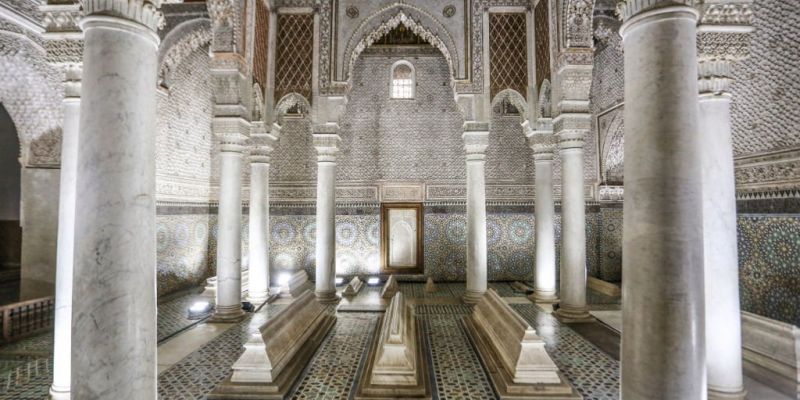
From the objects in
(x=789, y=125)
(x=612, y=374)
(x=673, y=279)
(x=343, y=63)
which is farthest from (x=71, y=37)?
(x=789, y=125)

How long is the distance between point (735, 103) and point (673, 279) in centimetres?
499

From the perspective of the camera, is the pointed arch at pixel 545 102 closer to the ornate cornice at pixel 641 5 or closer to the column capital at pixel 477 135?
the column capital at pixel 477 135

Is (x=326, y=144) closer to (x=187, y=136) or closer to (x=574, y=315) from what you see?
(x=187, y=136)

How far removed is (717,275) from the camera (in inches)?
110

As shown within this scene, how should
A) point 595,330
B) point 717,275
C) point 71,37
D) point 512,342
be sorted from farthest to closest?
point 595,330 → point 512,342 → point 71,37 → point 717,275

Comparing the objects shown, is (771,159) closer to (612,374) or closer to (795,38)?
(795,38)

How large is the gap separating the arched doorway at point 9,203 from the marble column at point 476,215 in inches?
363

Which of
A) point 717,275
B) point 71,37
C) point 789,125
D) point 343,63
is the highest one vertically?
point 343,63

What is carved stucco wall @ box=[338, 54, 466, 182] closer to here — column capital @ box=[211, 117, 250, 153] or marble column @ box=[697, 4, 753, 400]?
column capital @ box=[211, 117, 250, 153]

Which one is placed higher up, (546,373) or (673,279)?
(673,279)

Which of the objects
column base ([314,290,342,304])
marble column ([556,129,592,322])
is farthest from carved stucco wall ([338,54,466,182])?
marble column ([556,129,592,322])

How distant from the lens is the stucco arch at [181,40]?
21.8ft

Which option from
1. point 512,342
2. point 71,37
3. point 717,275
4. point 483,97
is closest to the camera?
point 717,275

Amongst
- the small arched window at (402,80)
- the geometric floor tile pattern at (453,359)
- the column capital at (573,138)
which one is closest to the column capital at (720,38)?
the column capital at (573,138)
